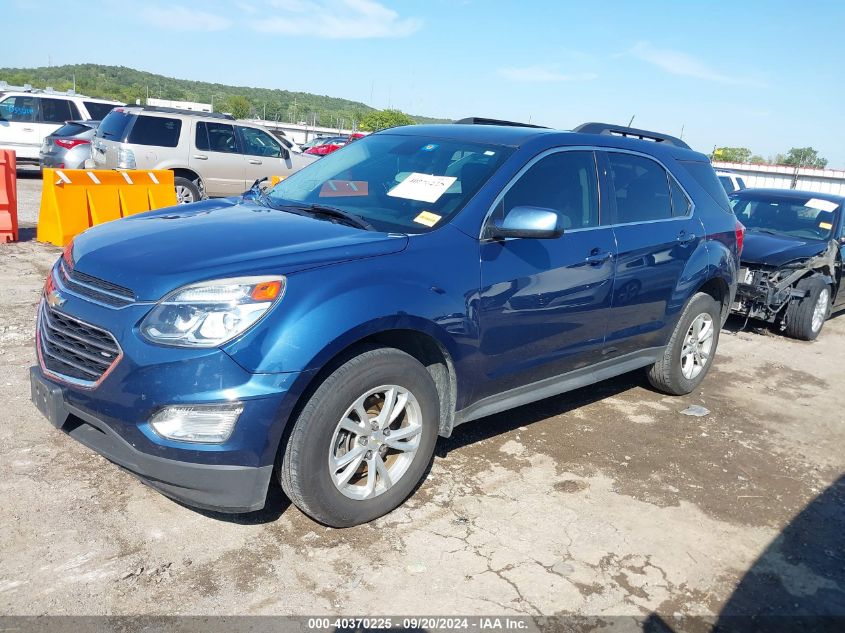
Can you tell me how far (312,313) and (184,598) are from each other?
1.23m

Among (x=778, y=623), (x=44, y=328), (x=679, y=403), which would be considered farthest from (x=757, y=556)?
(x=44, y=328)

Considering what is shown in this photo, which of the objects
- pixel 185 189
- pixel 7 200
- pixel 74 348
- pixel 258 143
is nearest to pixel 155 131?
pixel 185 189

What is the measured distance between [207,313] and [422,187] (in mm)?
1559

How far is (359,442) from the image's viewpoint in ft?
10.7

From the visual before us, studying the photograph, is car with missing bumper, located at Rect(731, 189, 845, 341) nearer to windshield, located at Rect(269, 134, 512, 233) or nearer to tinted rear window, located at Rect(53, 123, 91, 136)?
windshield, located at Rect(269, 134, 512, 233)

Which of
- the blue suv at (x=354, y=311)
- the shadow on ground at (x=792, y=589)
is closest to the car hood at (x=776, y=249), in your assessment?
the blue suv at (x=354, y=311)

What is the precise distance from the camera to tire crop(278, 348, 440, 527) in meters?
3.04

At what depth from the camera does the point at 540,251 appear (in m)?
3.96

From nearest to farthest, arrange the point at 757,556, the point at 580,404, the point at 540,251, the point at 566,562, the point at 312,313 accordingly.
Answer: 1. the point at 312,313
2. the point at 566,562
3. the point at 757,556
4. the point at 540,251
5. the point at 580,404

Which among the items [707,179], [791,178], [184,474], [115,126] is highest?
[791,178]

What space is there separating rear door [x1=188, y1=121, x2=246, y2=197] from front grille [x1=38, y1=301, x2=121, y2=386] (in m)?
9.18

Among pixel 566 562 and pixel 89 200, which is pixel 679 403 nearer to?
pixel 566 562

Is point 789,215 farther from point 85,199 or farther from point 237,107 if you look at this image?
point 237,107

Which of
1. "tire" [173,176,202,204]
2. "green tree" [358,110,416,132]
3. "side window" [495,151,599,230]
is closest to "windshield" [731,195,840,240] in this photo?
"side window" [495,151,599,230]
